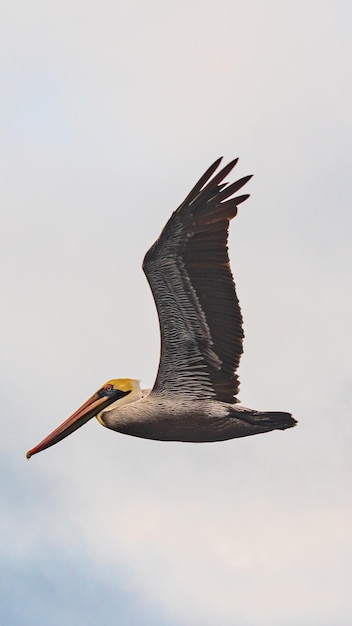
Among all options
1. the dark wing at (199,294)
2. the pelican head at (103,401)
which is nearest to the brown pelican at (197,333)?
the dark wing at (199,294)

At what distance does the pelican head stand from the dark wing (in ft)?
3.30

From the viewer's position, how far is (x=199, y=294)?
35.3m

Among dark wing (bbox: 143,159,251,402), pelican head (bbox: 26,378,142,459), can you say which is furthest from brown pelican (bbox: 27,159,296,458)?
pelican head (bbox: 26,378,142,459)

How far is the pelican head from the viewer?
3659cm

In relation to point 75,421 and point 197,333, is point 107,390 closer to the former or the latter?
point 75,421

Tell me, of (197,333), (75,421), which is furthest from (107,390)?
(197,333)

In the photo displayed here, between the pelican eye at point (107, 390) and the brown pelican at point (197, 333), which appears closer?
the brown pelican at point (197, 333)

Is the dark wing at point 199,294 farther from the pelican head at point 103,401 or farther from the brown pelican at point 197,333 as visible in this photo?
the pelican head at point 103,401

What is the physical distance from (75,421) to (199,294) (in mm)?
3498

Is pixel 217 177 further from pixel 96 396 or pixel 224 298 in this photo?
pixel 96 396

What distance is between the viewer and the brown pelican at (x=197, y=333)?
1385 inches

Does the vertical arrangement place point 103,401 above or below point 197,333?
below

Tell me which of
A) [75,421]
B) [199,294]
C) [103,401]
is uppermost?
[199,294]

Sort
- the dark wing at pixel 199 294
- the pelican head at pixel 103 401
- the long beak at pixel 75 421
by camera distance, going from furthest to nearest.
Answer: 1. the long beak at pixel 75 421
2. the pelican head at pixel 103 401
3. the dark wing at pixel 199 294
